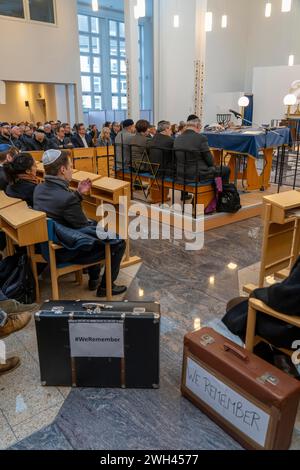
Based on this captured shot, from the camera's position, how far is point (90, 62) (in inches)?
612

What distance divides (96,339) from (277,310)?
35.4 inches

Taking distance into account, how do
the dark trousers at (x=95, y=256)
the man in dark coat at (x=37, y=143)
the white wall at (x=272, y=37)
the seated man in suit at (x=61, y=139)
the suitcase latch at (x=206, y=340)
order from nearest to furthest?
the suitcase latch at (x=206, y=340), the dark trousers at (x=95, y=256), the man in dark coat at (x=37, y=143), the seated man in suit at (x=61, y=139), the white wall at (x=272, y=37)

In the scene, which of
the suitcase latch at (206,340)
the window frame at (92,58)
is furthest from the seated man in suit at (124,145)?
the window frame at (92,58)

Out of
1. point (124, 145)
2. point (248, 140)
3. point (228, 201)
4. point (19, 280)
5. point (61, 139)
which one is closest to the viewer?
point (19, 280)

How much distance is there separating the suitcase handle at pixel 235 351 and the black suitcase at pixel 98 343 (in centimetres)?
35

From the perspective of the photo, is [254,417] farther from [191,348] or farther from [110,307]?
[110,307]

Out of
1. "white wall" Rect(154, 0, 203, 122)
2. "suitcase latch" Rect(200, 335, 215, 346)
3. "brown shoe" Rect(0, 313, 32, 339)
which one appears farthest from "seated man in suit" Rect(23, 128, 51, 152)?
"white wall" Rect(154, 0, 203, 122)

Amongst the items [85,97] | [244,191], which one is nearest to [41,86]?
[85,97]

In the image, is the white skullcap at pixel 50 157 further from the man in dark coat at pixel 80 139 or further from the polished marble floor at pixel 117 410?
the man in dark coat at pixel 80 139

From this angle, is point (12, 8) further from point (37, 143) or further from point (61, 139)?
point (37, 143)

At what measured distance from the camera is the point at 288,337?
5.72ft

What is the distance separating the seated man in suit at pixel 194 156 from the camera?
454 centimetres

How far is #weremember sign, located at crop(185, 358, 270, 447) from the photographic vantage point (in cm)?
155

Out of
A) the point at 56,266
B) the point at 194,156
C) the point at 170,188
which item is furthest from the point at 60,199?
the point at 170,188
